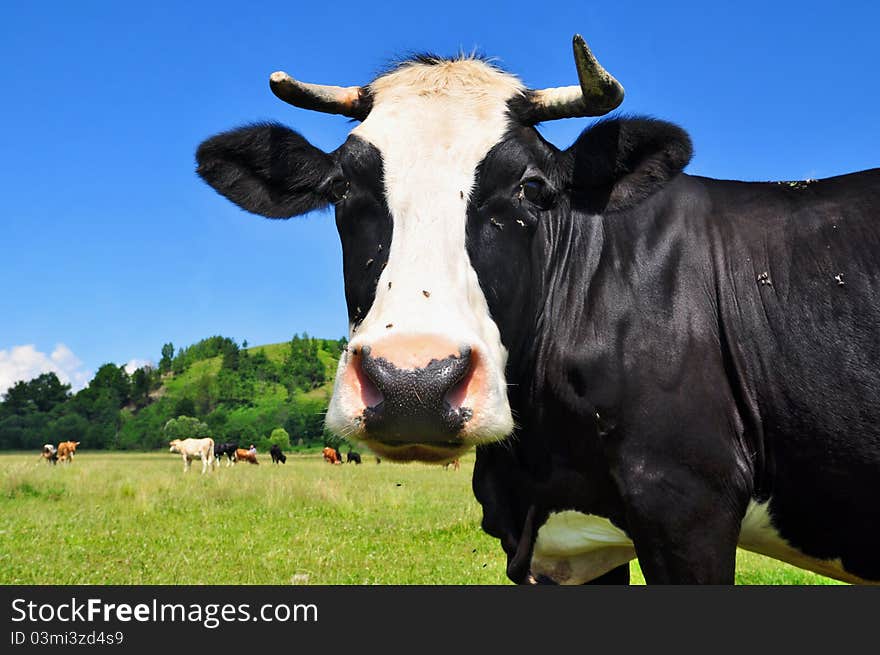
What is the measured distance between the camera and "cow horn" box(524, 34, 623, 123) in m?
3.54

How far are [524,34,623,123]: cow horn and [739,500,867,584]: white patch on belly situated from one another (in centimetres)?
209

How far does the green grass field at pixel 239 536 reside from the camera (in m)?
8.97

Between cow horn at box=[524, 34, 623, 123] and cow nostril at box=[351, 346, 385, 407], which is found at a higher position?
cow horn at box=[524, 34, 623, 123]

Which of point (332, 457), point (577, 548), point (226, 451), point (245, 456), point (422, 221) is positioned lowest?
point (332, 457)

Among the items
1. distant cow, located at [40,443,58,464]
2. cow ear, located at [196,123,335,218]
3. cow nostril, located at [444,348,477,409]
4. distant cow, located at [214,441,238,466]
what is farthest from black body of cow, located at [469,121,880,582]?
distant cow, located at [214,441,238,466]

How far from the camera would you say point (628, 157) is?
3969 millimetres

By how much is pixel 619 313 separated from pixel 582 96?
1117 millimetres

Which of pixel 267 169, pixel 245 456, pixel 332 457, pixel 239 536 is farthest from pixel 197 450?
pixel 267 169

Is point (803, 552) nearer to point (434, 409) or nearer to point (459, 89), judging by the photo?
point (434, 409)

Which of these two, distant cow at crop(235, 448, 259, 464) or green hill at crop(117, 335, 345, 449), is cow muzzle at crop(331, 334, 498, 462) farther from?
green hill at crop(117, 335, 345, 449)

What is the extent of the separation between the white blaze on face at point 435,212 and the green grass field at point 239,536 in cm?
524

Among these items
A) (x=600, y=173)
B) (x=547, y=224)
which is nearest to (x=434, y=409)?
(x=547, y=224)

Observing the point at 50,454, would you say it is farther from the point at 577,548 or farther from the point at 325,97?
the point at 577,548

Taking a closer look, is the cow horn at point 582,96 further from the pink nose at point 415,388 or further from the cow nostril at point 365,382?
the cow nostril at point 365,382
